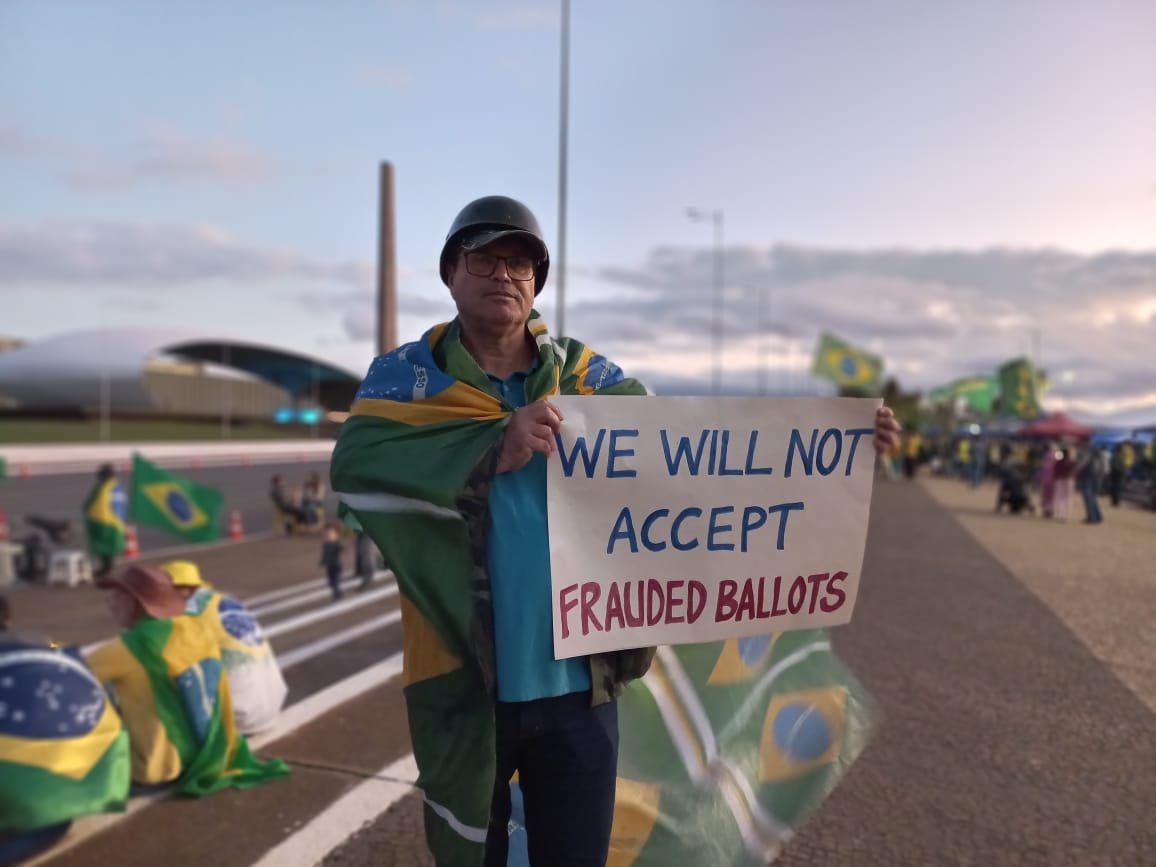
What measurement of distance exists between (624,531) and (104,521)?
10.3 metres

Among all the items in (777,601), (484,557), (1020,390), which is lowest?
(777,601)

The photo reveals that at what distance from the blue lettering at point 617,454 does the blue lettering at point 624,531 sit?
0.31 ft

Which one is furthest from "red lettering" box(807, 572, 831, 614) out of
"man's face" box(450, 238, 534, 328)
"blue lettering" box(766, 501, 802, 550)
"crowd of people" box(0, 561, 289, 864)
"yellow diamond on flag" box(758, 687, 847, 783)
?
"crowd of people" box(0, 561, 289, 864)

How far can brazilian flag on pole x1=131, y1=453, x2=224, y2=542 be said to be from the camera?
11.4m

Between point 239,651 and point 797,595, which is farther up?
point 797,595

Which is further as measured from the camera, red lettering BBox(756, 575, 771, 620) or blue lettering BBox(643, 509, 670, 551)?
red lettering BBox(756, 575, 771, 620)

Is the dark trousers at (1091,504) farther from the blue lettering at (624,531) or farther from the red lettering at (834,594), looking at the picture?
the blue lettering at (624,531)

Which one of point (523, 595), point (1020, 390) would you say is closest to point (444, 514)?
point (523, 595)

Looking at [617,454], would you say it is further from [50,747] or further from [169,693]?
[169,693]

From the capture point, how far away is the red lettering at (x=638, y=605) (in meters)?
2.33

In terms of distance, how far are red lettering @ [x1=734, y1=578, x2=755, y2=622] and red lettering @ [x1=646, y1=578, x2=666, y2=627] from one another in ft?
0.83

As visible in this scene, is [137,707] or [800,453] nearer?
[800,453]

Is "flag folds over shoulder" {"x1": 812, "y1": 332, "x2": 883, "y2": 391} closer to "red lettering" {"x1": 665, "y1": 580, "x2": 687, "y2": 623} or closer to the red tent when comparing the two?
the red tent

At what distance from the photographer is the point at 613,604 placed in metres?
2.30
